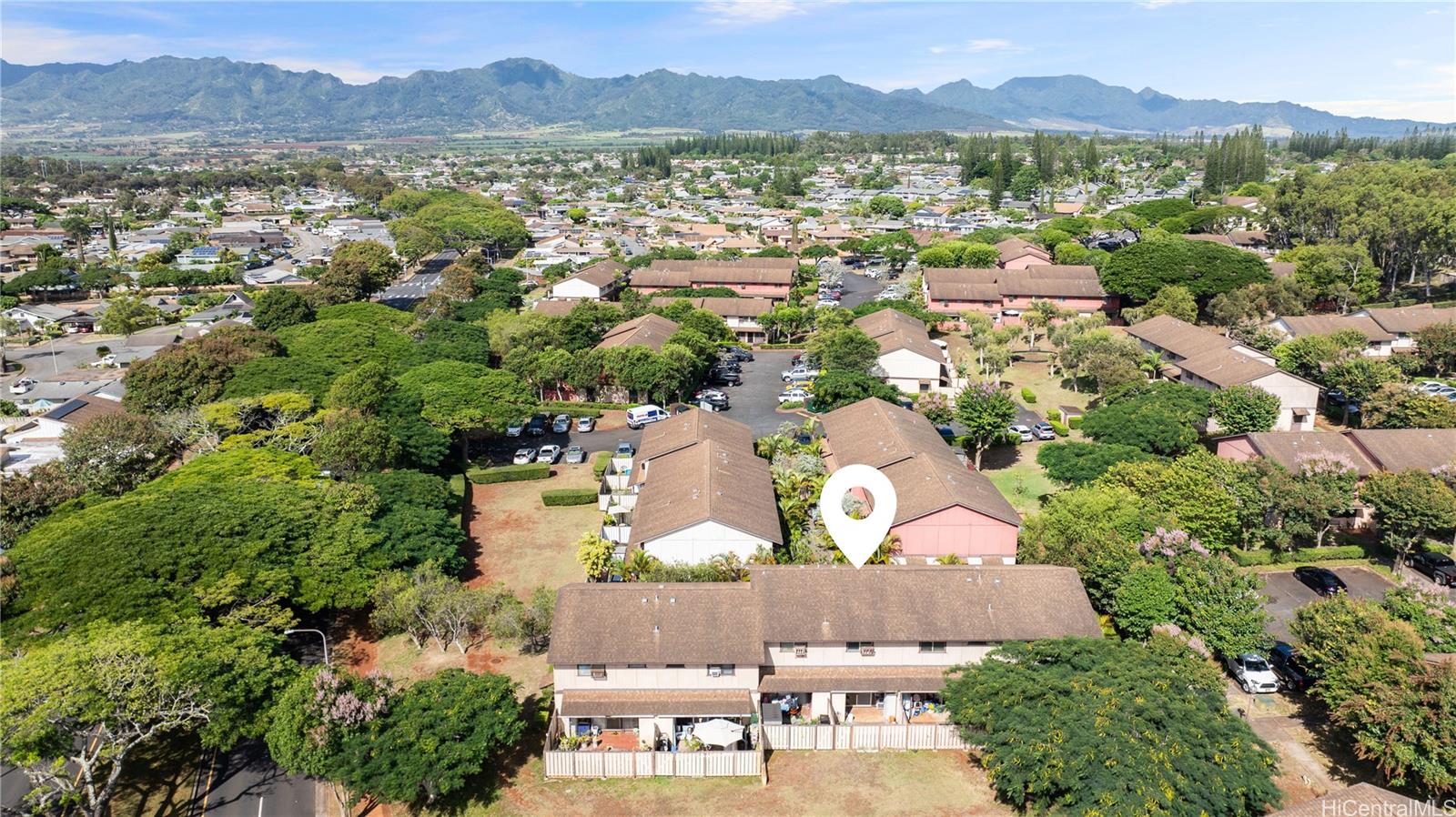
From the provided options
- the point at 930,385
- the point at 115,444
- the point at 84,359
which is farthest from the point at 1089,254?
the point at 84,359

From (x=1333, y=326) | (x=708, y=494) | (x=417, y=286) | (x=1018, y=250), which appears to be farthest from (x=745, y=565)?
(x=417, y=286)

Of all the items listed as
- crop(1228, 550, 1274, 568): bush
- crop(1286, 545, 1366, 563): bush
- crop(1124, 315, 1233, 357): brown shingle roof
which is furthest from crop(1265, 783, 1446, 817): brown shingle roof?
crop(1124, 315, 1233, 357): brown shingle roof

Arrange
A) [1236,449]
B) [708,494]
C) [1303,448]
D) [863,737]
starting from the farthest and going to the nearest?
[1236,449] → [1303,448] → [708,494] → [863,737]

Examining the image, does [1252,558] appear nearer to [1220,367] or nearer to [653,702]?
[1220,367]

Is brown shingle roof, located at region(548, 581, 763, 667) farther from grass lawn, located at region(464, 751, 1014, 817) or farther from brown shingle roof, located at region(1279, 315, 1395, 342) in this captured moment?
brown shingle roof, located at region(1279, 315, 1395, 342)

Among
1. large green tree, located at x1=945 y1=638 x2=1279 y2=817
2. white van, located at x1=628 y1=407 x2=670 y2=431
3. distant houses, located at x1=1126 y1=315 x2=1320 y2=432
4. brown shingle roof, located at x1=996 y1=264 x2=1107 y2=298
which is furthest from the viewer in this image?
brown shingle roof, located at x1=996 y1=264 x2=1107 y2=298

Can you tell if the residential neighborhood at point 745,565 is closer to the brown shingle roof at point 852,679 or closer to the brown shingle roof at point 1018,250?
the brown shingle roof at point 852,679
